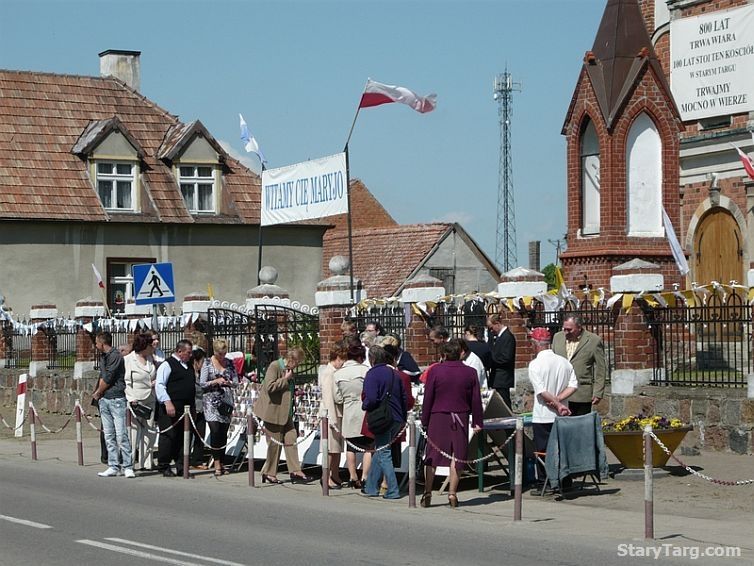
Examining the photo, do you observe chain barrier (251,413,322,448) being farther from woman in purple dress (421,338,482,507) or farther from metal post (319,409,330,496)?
woman in purple dress (421,338,482,507)

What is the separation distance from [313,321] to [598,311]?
17.8 ft

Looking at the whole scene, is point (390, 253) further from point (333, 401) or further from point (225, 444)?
point (333, 401)

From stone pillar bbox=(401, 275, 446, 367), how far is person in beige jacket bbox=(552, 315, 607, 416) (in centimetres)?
567

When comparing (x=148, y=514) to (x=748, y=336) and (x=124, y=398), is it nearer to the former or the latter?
(x=124, y=398)

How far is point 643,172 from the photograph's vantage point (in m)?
23.8

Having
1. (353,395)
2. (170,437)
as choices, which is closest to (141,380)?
(170,437)

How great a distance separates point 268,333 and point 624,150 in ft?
22.5

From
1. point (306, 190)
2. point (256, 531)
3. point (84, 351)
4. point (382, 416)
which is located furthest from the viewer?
point (84, 351)

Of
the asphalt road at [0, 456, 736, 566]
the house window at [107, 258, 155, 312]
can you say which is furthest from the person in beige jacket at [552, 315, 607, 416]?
the house window at [107, 258, 155, 312]

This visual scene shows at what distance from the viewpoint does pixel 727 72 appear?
27250 millimetres

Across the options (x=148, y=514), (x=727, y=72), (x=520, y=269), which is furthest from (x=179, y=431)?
(x=727, y=72)

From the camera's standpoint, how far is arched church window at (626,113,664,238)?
23734mm

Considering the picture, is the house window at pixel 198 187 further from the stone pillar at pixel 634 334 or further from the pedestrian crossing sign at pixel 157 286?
the stone pillar at pixel 634 334

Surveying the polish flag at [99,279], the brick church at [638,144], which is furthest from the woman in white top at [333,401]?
the polish flag at [99,279]
